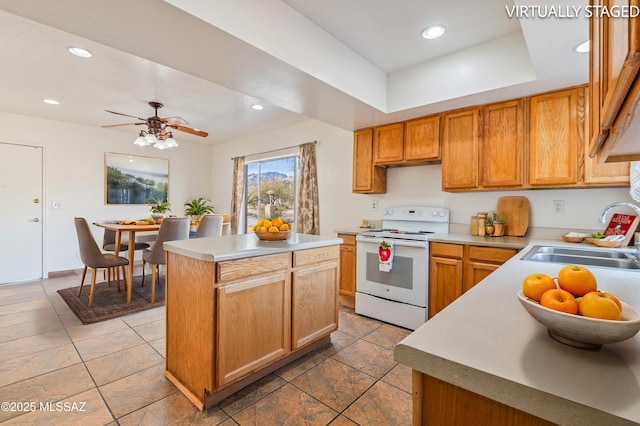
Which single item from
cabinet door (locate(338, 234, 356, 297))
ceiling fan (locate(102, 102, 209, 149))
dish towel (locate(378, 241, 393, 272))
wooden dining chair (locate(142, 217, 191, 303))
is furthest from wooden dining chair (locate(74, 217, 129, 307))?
dish towel (locate(378, 241, 393, 272))

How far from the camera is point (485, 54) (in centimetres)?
250

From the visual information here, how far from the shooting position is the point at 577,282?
703mm

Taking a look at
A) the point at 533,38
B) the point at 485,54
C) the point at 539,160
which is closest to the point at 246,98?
the point at 485,54

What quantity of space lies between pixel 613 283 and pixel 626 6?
1.09m

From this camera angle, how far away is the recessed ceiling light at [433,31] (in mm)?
2293

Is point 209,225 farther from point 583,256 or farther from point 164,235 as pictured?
point 583,256

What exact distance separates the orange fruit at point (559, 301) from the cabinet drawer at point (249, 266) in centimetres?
149

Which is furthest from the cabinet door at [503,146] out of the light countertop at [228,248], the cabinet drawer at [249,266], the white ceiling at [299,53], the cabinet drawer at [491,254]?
the cabinet drawer at [249,266]

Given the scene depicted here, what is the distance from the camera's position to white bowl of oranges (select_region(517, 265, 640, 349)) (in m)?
0.55

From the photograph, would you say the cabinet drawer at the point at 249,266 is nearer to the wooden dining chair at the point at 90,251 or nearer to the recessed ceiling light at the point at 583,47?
the recessed ceiling light at the point at 583,47

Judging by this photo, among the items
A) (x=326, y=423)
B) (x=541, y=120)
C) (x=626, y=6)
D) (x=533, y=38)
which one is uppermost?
(x=533, y=38)

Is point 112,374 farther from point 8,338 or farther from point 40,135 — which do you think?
point 40,135

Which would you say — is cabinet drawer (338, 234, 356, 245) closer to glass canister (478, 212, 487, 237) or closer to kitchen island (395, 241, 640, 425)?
glass canister (478, 212, 487, 237)

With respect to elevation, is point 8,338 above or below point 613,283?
below
